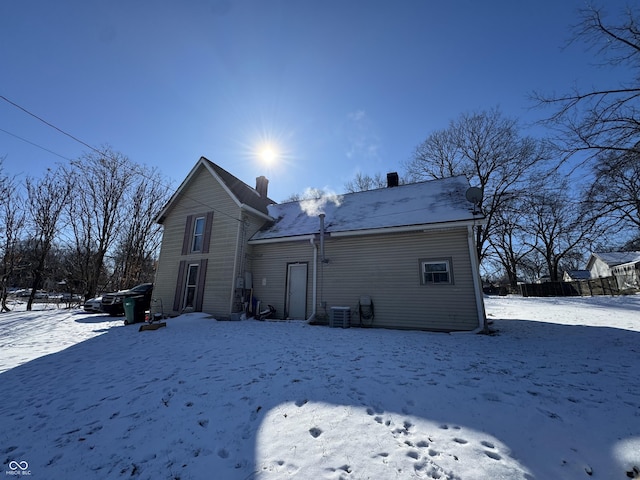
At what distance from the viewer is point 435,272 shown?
906cm

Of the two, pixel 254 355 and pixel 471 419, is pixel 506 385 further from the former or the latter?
pixel 254 355

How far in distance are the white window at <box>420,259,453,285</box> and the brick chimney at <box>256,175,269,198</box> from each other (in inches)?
450

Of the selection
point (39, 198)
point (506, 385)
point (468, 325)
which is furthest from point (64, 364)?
point (39, 198)

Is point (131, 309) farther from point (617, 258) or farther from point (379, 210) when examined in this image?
point (617, 258)

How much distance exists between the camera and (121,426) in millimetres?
3012

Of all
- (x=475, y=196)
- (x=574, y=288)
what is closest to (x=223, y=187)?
(x=475, y=196)

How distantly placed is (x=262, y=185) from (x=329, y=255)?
872 cm

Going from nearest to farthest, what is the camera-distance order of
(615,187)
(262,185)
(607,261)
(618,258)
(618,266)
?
(615,187) < (262,185) < (618,266) < (618,258) < (607,261)

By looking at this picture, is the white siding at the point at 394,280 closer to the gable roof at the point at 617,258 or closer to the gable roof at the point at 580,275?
the gable roof at the point at 617,258

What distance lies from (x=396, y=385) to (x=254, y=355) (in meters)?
2.99

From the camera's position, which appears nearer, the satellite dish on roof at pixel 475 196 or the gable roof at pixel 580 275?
the satellite dish on roof at pixel 475 196

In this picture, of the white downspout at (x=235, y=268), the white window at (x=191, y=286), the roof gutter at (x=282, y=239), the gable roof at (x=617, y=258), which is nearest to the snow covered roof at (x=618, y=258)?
the gable roof at (x=617, y=258)

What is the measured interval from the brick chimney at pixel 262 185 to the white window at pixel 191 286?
22.1ft

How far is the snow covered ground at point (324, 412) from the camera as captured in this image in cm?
227
